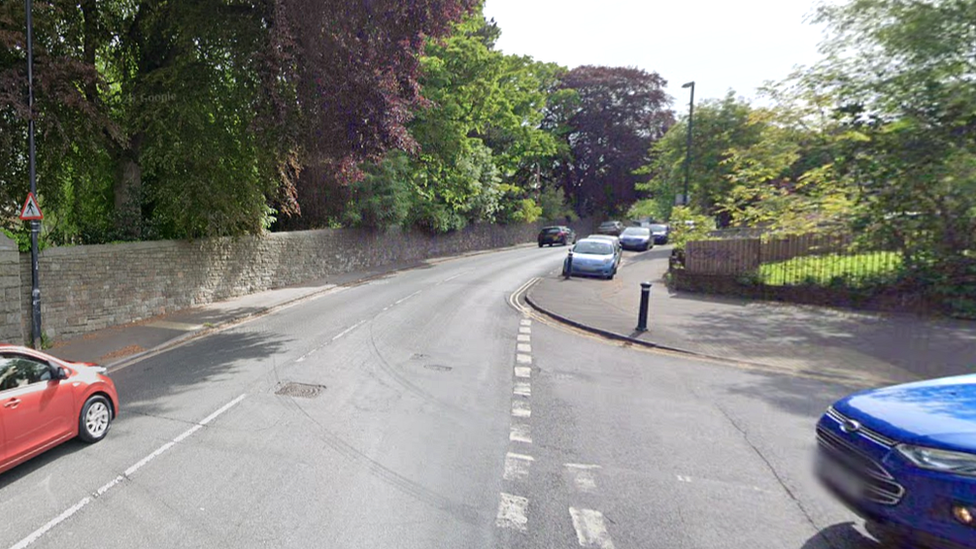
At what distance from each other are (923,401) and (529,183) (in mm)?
50611

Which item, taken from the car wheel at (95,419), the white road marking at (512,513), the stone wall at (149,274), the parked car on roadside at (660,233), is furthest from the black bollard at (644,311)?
the parked car on roadside at (660,233)

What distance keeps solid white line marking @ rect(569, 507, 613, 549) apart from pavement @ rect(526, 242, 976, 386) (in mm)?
6223

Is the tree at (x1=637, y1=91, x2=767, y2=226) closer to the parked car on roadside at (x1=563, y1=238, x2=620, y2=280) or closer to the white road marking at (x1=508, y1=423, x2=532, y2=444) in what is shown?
the parked car on roadside at (x1=563, y1=238, x2=620, y2=280)

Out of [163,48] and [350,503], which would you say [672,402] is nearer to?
[350,503]

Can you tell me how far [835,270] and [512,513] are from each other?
13354mm

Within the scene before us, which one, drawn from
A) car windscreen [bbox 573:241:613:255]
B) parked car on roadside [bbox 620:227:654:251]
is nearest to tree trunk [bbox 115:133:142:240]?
car windscreen [bbox 573:241:613:255]

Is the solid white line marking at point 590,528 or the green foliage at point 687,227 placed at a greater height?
the green foliage at point 687,227

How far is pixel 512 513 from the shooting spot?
4.19 meters

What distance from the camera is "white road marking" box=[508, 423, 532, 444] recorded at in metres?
5.67

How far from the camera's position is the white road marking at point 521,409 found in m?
6.46

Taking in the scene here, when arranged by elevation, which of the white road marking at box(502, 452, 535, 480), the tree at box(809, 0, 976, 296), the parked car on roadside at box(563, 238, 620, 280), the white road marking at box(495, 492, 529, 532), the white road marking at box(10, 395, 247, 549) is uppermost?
the tree at box(809, 0, 976, 296)

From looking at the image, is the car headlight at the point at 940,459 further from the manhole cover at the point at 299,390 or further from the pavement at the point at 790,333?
the manhole cover at the point at 299,390

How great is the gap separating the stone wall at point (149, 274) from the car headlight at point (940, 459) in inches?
500

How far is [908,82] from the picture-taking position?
11320 millimetres
